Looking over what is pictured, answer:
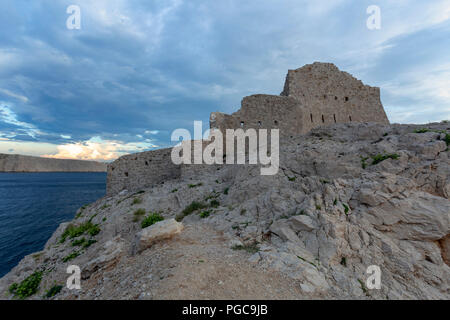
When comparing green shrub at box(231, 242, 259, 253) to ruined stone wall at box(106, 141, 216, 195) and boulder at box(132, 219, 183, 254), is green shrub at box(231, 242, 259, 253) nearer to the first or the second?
boulder at box(132, 219, 183, 254)

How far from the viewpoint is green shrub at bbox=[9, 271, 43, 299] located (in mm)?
7005

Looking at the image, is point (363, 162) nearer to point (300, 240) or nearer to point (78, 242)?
point (300, 240)

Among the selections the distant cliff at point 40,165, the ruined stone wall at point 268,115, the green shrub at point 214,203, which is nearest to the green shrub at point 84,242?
the green shrub at point 214,203

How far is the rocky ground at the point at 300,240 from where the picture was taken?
4.37m

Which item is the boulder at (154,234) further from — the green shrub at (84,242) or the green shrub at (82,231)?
the green shrub at (82,231)

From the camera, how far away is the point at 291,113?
55.3 ft

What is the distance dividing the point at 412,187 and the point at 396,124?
679cm

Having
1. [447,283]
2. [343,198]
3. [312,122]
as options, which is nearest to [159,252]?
[343,198]

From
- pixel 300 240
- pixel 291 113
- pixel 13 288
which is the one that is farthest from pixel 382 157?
pixel 13 288

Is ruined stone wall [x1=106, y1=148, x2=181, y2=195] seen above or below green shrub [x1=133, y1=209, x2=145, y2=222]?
above

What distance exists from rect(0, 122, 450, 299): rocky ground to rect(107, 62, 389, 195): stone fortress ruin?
22.1ft

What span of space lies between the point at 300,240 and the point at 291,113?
44.4 feet

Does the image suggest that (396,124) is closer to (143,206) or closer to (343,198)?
(343,198)

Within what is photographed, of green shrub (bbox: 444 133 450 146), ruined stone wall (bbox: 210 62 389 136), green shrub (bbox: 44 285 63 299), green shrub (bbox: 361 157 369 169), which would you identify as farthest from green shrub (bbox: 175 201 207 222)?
green shrub (bbox: 444 133 450 146)
